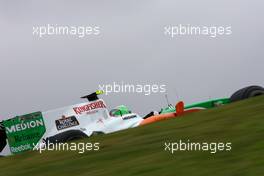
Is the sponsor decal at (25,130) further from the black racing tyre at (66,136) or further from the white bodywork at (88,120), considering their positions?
the black racing tyre at (66,136)

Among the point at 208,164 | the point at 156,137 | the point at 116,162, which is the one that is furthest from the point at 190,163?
the point at 156,137

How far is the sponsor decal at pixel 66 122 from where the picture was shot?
55.8ft

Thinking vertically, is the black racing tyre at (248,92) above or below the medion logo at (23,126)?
above

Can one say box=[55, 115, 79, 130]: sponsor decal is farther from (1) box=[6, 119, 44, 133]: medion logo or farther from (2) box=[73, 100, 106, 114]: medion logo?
(1) box=[6, 119, 44, 133]: medion logo

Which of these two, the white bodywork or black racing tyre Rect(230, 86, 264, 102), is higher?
black racing tyre Rect(230, 86, 264, 102)

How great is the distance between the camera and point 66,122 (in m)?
17.2

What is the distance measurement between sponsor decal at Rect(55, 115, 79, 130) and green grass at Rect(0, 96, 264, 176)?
668 cm

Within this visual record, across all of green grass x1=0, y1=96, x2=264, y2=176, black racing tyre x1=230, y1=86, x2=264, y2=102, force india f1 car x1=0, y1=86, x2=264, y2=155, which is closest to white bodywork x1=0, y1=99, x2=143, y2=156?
force india f1 car x1=0, y1=86, x2=264, y2=155

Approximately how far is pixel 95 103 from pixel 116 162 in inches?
385

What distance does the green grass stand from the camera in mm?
7088

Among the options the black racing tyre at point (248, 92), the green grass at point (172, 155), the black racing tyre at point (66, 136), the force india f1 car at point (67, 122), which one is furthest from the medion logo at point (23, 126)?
the green grass at point (172, 155)

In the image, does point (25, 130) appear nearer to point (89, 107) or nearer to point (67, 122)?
point (67, 122)

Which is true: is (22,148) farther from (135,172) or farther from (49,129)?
(135,172)

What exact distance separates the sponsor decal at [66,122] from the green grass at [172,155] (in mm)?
6677
